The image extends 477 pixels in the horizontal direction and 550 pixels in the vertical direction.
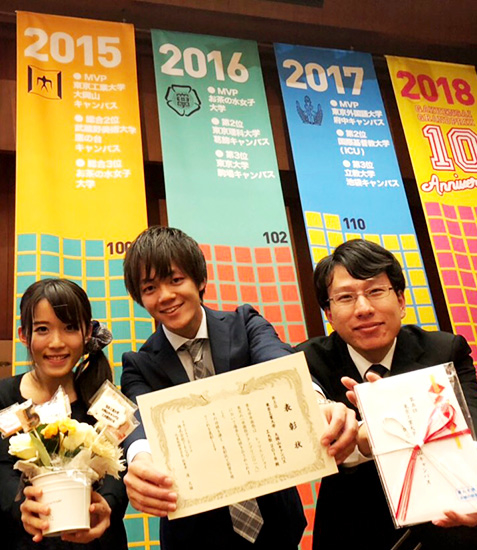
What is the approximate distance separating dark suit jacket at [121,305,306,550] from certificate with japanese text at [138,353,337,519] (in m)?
0.20

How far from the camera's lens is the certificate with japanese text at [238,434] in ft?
3.79

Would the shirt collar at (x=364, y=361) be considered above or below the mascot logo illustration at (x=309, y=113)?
below

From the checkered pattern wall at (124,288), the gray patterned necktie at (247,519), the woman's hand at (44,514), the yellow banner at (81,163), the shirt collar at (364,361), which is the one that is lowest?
the gray patterned necktie at (247,519)

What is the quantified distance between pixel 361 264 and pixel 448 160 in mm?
1733

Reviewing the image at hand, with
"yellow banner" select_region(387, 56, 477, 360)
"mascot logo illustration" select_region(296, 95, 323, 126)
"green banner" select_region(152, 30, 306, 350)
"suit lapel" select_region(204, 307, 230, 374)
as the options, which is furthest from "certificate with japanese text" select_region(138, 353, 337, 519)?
"mascot logo illustration" select_region(296, 95, 323, 126)

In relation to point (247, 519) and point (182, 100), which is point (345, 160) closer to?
point (182, 100)

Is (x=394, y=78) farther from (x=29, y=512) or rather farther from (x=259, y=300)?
(x=29, y=512)

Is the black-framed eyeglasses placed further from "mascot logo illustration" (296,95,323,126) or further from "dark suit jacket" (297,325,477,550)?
"mascot logo illustration" (296,95,323,126)

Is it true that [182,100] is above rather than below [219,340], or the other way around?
above

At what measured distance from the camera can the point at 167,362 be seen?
1546 mm

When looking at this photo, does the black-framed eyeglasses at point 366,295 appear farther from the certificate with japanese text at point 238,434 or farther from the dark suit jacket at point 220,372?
the certificate with japanese text at point 238,434

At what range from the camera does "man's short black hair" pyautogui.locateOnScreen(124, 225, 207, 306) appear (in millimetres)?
1580

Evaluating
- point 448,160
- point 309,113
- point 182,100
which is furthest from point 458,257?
point 182,100

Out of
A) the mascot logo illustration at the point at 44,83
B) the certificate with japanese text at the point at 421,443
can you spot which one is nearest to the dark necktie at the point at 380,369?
Result: the certificate with japanese text at the point at 421,443
